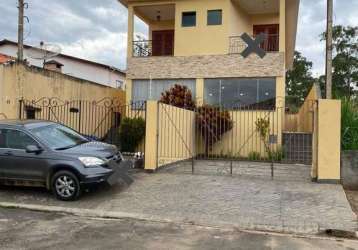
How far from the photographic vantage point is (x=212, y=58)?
1892 cm

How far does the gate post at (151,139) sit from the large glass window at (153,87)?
7263 mm

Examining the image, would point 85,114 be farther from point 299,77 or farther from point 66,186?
point 299,77

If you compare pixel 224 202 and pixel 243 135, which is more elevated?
pixel 243 135

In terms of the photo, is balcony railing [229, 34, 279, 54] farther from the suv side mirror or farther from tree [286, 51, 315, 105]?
tree [286, 51, 315, 105]

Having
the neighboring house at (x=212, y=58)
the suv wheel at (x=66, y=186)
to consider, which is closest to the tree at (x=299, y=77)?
the neighboring house at (x=212, y=58)

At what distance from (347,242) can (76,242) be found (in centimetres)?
425

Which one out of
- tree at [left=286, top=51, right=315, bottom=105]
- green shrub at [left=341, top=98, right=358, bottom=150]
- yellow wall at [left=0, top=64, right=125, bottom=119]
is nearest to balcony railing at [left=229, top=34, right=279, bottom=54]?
yellow wall at [left=0, top=64, right=125, bottom=119]

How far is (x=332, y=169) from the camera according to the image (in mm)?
10508

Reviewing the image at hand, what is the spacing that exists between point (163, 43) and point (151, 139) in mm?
11337

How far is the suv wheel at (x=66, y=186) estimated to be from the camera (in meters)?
8.89

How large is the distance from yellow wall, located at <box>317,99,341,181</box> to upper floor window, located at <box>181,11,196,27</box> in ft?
34.7

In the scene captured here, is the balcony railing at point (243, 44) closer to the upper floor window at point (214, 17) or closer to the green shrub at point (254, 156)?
the upper floor window at point (214, 17)

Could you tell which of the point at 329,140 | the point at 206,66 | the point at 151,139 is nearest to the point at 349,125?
the point at 329,140

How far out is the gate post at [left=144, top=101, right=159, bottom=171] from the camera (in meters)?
11.9
